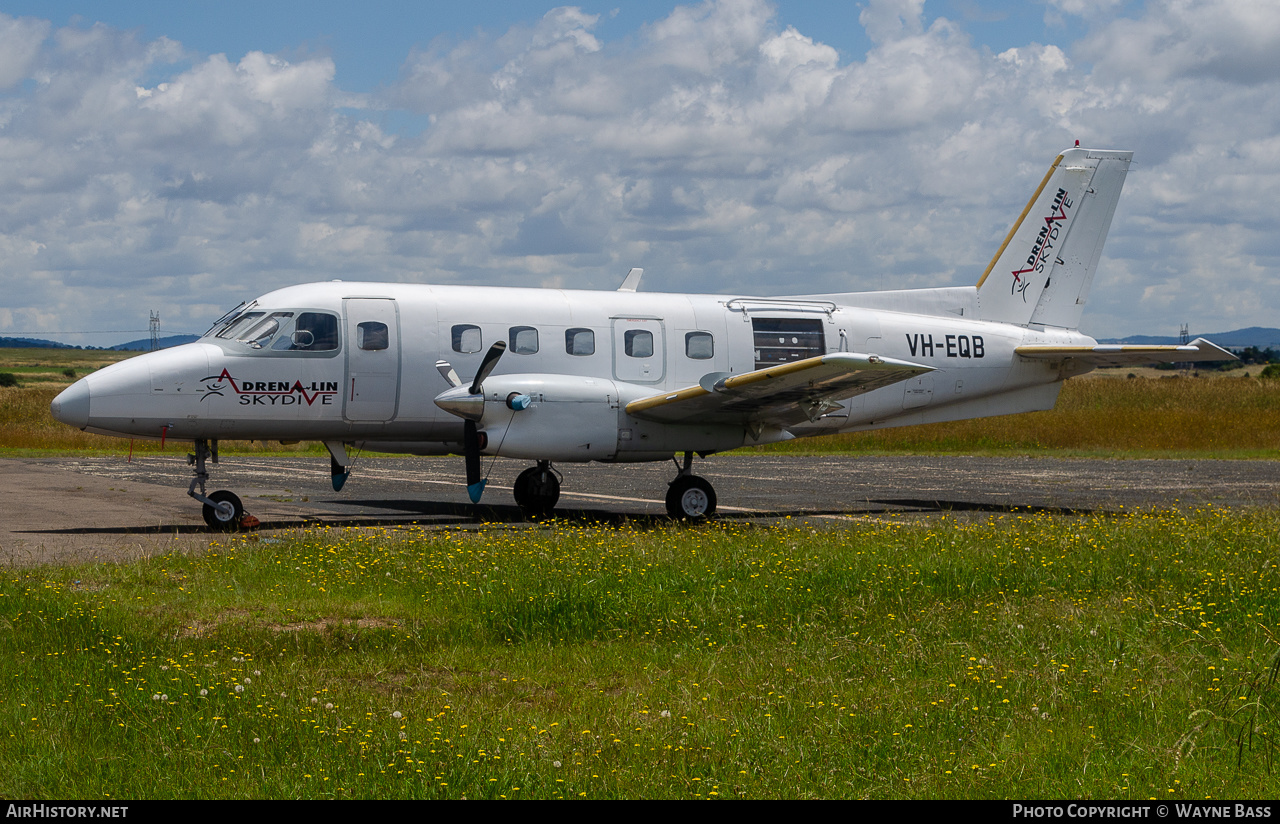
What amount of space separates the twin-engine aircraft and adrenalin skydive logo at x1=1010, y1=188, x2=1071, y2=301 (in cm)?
4

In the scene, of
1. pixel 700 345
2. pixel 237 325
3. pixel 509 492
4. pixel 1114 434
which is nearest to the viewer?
pixel 237 325

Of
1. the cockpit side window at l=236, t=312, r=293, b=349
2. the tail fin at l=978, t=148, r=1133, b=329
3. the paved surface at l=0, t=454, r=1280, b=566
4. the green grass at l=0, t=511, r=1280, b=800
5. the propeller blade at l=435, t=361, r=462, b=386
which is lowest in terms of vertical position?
the green grass at l=0, t=511, r=1280, b=800

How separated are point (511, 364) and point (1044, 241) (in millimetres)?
10204

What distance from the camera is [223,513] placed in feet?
50.7

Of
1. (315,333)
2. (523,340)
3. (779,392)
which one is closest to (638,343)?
(523,340)

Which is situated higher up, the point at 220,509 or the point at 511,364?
the point at 511,364

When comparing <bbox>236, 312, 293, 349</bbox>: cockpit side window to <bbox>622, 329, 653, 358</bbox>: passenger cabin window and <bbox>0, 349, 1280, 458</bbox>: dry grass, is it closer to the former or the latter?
<bbox>622, 329, 653, 358</bbox>: passenger cabin window

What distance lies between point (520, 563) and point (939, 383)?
412 inches

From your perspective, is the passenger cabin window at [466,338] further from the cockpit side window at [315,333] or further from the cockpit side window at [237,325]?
the cockpit side window at [237,325]

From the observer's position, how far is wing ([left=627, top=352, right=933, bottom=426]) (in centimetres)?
1455

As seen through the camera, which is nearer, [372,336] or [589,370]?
[372,336]

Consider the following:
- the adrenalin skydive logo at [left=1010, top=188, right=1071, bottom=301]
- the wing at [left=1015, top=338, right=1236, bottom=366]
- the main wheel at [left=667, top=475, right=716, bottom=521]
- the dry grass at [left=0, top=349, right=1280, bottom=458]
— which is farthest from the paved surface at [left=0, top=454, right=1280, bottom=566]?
the dry grass at [left=0, top=349, right=1280, bottom=458]

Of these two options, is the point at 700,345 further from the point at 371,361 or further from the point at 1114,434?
the point at 1114,434
